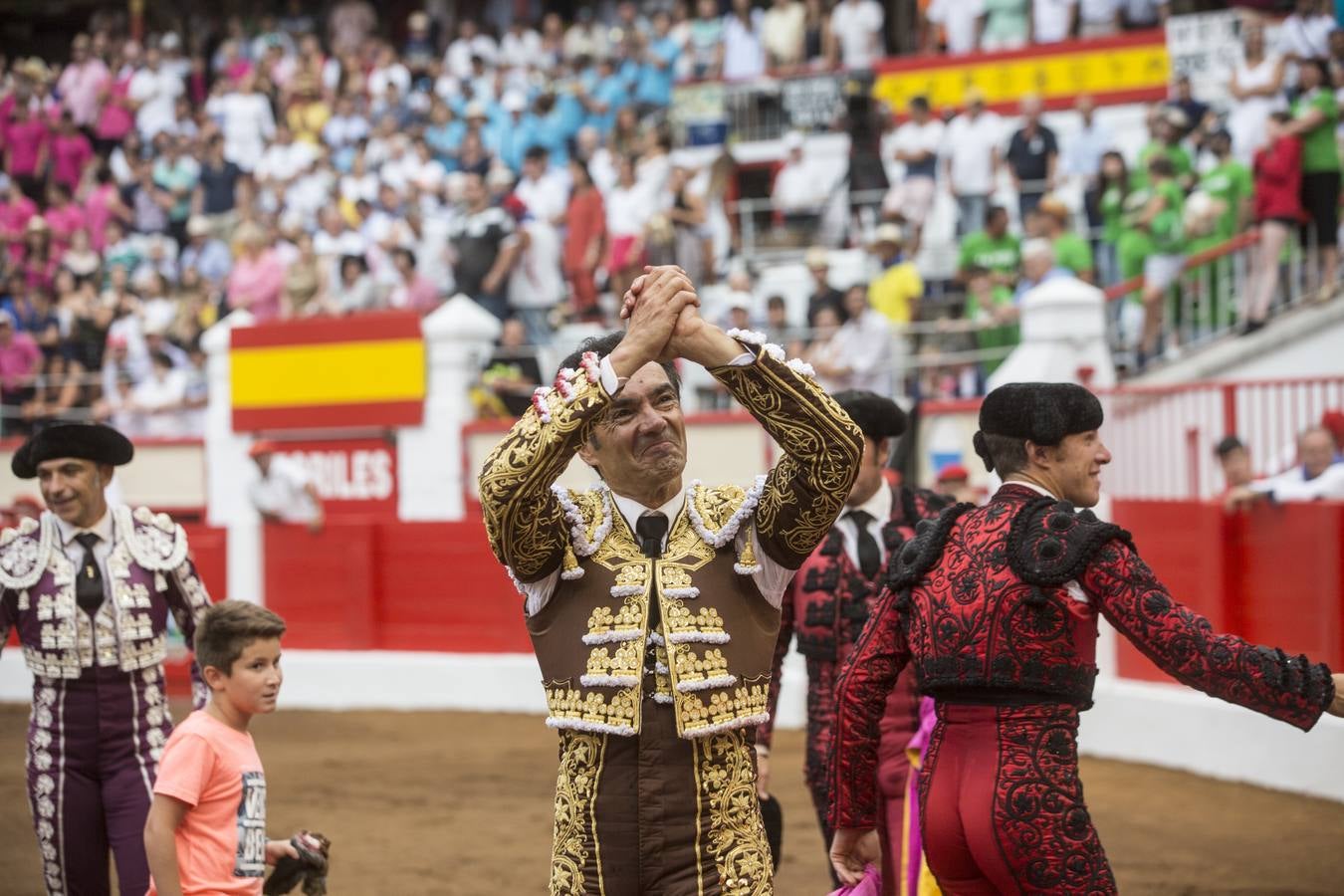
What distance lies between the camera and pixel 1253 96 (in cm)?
1208

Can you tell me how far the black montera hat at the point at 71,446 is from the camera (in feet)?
15.5

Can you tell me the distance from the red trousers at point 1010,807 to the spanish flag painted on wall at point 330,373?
31.4 feet

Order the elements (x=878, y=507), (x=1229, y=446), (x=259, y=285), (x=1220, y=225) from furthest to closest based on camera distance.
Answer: (x=259, y=285)
(x=1220, y=225)
(x=1229, y=446)
(x=878, y=507)

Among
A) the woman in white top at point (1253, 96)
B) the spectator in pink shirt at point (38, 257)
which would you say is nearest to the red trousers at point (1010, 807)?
the woman in white top at point (1253, 96)

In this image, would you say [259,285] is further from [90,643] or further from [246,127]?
[90,643]

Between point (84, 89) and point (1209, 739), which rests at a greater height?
point (84, 89)

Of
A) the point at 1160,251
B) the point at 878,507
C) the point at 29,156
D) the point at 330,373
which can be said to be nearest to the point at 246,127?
the point at 29,156

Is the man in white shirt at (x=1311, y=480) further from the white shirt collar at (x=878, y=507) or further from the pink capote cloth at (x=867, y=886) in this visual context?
the pink capote cloth at (x=867, y=886)

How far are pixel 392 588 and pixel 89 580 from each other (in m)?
Result: 7.05

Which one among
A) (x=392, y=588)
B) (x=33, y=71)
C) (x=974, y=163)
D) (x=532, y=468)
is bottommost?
(x=392, y=588)

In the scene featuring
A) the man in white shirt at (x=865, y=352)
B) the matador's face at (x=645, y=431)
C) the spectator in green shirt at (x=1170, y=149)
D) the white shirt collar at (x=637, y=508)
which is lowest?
the white shirt collar at (x=637, y=508)

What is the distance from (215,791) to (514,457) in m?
1.32

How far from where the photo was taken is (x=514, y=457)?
3.02 m

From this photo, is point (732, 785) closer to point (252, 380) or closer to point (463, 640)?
point (463, 640)
